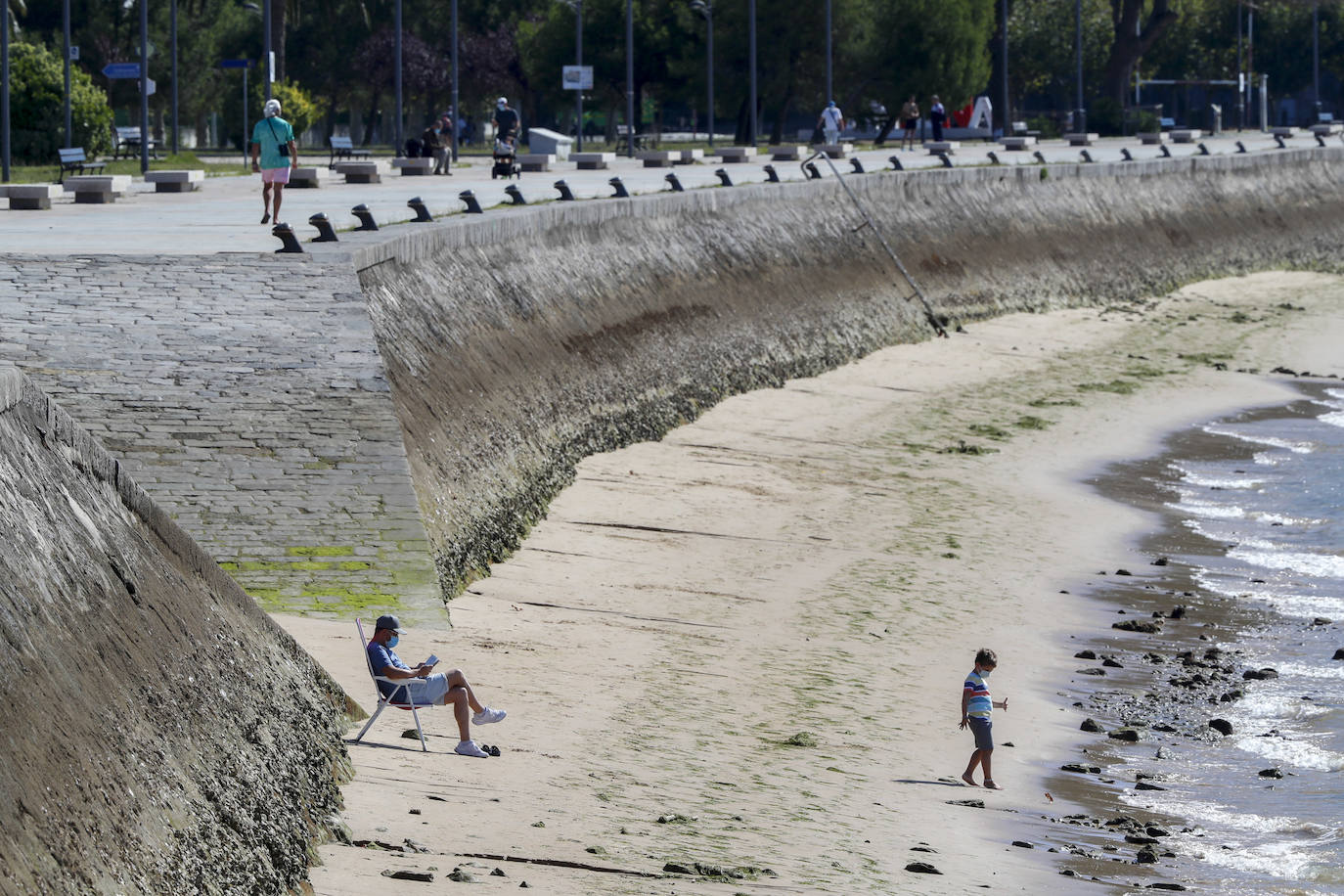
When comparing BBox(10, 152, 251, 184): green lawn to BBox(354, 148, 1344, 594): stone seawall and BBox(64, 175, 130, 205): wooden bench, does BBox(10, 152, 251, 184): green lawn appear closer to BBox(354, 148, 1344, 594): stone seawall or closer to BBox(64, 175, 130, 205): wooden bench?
BBox(64, 175, 130, 205): wooden bench

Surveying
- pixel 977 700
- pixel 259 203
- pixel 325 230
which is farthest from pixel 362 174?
pixel 977 700

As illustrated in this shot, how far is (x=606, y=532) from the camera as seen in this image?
57.2 ft

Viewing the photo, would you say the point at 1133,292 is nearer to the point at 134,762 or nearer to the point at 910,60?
the point at 910,60

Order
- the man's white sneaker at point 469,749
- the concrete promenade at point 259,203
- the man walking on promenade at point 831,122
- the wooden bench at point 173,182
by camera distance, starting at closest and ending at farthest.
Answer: the man's white sneaker at point 469,749
the concrete promenade at point 259,203
the wooden bench at point 173,182
the man walking on promenade at point 831,122

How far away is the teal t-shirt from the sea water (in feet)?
34.8

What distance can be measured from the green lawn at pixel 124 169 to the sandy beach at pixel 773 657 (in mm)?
14874

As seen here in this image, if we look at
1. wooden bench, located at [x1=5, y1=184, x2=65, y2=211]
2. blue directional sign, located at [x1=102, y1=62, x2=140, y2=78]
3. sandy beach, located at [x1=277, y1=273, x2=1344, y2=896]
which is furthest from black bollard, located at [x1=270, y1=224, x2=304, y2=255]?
blue directional sign, located at [x1=102, y1=62, x2=140, y2=78]

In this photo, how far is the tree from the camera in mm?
39031

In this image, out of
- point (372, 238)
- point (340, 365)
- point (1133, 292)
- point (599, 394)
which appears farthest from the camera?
point (1133, 292)

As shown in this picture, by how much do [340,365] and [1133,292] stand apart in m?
29.0

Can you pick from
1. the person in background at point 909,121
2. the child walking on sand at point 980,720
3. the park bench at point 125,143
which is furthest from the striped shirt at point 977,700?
the person in background at point 909,121

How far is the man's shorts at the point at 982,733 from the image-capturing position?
37.0 feet

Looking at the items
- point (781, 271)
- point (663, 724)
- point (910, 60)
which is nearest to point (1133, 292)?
point (781, 271)

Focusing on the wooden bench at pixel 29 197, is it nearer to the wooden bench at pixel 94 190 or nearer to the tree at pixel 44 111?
the wooden bench at pixel 94 190
